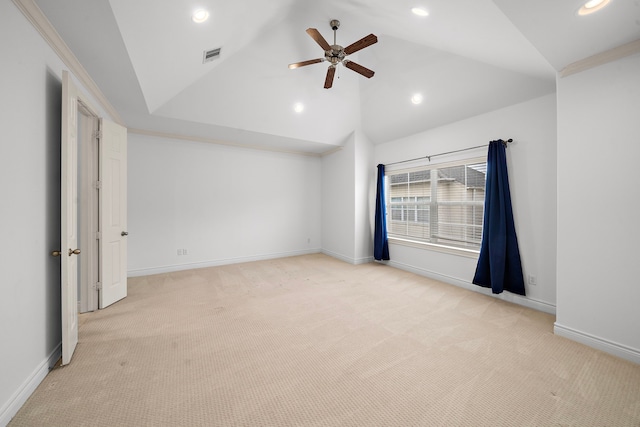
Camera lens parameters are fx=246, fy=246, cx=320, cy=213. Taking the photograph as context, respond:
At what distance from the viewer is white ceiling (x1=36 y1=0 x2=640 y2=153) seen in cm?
181

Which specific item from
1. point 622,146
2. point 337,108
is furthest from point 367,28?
point 622,146

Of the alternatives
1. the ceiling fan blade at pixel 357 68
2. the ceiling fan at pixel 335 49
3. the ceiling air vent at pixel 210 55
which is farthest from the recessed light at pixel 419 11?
the ceiling air vent at pixel 210 55

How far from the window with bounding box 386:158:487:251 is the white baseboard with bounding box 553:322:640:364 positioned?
1451 mm

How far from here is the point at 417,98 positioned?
366 centimetres

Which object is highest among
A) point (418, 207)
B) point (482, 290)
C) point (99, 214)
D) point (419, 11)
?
point (419, 11)

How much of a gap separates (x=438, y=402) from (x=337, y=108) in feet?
13.7

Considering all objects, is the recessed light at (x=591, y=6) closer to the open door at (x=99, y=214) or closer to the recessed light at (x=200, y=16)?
the recessed light at (x=200, y=16)

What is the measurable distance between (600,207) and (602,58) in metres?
1.25

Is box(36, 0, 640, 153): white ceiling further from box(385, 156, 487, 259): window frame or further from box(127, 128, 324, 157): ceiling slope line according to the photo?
box(385, 156, 487, 259): window frame

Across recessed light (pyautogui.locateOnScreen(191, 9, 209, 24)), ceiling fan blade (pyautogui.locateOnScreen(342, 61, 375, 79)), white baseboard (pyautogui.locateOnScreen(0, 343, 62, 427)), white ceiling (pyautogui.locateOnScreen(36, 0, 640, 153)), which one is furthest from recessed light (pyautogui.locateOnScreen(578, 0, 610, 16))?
white baseboard (pyautogui.locateOnScreen(0, 343, 62, 427))

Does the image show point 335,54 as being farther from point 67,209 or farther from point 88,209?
point 88,209

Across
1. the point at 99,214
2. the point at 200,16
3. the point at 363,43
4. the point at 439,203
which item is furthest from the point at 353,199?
the point at 99,214

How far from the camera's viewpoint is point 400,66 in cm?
339

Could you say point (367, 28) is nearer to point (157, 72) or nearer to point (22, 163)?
point (157, 72)
